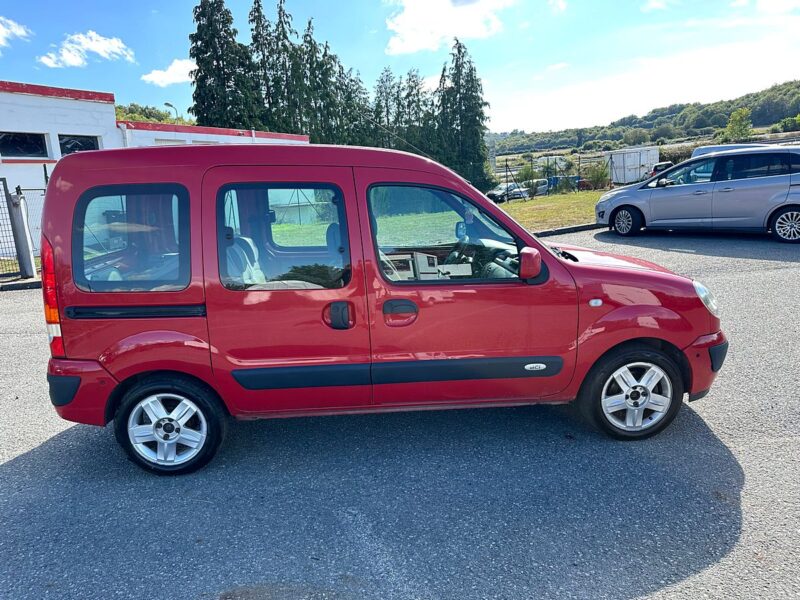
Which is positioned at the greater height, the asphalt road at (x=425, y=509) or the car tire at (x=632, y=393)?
the car tire at (x=632, y=393)

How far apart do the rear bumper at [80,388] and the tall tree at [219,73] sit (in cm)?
3334

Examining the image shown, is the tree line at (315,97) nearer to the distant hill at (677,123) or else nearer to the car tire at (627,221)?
the distant hill at (677,123)

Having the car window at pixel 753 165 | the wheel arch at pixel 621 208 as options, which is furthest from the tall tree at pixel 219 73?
the car window at pixel 753 165

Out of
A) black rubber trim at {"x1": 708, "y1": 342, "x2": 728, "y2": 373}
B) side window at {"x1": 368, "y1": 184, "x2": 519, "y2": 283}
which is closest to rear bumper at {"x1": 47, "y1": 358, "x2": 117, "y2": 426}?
side window at {"x1": 368, "y1": 184, "x2": 519, "y2": 283}

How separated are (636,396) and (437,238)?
5.53 ft

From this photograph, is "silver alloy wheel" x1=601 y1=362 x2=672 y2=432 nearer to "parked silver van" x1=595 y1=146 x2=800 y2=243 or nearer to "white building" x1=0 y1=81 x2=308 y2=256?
"parked silver van" x1=595 y1=146 x2=800 y2=243

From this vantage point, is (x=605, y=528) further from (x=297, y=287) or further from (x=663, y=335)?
(x=297, y=287)

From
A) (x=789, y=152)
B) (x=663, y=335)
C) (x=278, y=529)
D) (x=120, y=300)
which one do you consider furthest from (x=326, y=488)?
(x=789, y=152)

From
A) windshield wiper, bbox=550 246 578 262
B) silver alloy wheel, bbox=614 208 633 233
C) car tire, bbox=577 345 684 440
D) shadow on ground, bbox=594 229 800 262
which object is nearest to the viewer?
car tire, bbox=577 345 684 440

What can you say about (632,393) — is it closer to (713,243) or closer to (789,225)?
(713,243)

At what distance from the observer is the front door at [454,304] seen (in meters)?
3.31

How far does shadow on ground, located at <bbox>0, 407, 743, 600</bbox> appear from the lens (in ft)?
8.08

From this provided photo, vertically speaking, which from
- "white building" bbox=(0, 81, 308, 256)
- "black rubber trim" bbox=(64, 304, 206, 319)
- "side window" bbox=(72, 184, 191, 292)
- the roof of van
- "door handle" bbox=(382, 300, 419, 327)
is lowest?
"door handle" bbox=(382, 300, 419, 327)

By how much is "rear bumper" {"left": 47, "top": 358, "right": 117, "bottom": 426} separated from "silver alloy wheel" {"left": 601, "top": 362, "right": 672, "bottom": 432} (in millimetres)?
3174
